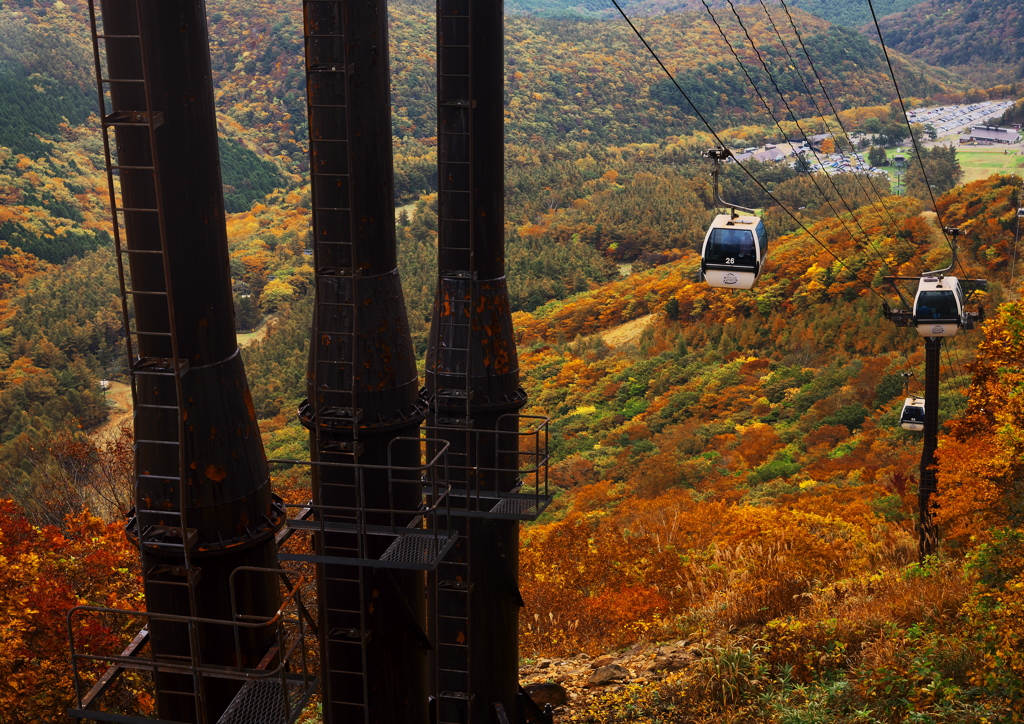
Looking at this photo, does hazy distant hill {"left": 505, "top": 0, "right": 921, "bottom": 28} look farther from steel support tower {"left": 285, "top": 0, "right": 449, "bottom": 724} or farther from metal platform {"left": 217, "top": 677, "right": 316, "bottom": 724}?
metal platform {"left": 217, "top": 677, "right": 316, "bottom": 724}

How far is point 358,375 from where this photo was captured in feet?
24.6

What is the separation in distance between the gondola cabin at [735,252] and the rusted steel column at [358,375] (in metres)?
10.0

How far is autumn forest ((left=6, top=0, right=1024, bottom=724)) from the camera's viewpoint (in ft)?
46.3

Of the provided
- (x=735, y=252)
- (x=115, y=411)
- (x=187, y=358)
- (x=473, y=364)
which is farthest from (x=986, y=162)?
(x=187, y=358)

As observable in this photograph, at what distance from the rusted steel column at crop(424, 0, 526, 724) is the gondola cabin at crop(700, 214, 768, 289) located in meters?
8.00

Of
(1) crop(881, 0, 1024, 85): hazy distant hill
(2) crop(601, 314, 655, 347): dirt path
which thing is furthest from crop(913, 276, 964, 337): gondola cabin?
(1) crop(881, 0, 1024, 85): hazy distant hill

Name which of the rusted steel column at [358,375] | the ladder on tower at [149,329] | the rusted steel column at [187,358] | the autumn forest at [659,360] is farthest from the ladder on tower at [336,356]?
the autumn forest at [659,360]

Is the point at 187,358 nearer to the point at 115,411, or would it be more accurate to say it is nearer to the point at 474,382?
the point at 474,382

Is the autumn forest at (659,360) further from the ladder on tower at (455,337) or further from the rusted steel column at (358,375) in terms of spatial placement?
the rusted steel column at (358,375)

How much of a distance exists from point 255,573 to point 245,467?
0.71m

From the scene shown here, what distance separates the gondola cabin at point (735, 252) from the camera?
16453 millimetres

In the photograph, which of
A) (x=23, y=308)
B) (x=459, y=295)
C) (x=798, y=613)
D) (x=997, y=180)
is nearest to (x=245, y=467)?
(x=459, y=295)

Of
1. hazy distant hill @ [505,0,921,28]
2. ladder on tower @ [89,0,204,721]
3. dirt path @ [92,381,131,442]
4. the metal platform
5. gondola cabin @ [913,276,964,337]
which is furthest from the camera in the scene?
hazy distant hill @ [505,0,921,28]

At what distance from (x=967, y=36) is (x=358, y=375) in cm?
11254
